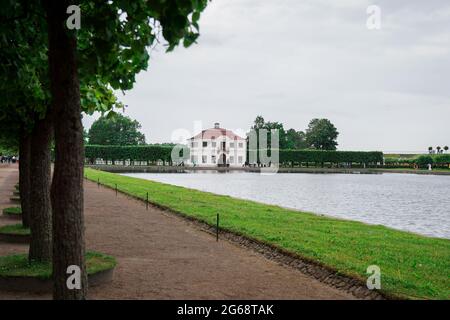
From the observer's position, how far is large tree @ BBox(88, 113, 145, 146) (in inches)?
5330

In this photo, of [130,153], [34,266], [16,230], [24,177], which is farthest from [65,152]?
[130,153]

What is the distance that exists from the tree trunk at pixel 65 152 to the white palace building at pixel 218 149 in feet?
356

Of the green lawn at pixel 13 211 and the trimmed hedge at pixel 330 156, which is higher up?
the trimmed hedge at pixel 330 156

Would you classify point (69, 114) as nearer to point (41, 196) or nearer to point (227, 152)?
point (41, 196)

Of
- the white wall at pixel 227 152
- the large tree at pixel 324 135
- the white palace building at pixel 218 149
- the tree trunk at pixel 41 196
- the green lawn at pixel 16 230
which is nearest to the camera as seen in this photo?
the tree trunk at pixel 41 196

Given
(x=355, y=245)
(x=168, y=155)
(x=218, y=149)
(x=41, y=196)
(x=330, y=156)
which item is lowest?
(x=355, y=245)

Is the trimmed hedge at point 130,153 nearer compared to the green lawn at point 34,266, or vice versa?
the green lawn at point 34,266

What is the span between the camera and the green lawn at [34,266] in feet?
27.8

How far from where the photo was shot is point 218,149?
11781 centimetres

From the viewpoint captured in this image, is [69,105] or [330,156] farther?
[330,156]

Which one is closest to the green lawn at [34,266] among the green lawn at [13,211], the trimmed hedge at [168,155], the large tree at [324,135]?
the green lawn at [13,211]

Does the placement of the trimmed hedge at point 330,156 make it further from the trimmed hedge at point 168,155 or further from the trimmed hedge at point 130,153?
the trimmed hedge at point 130,153

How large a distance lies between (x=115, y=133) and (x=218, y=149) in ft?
108
